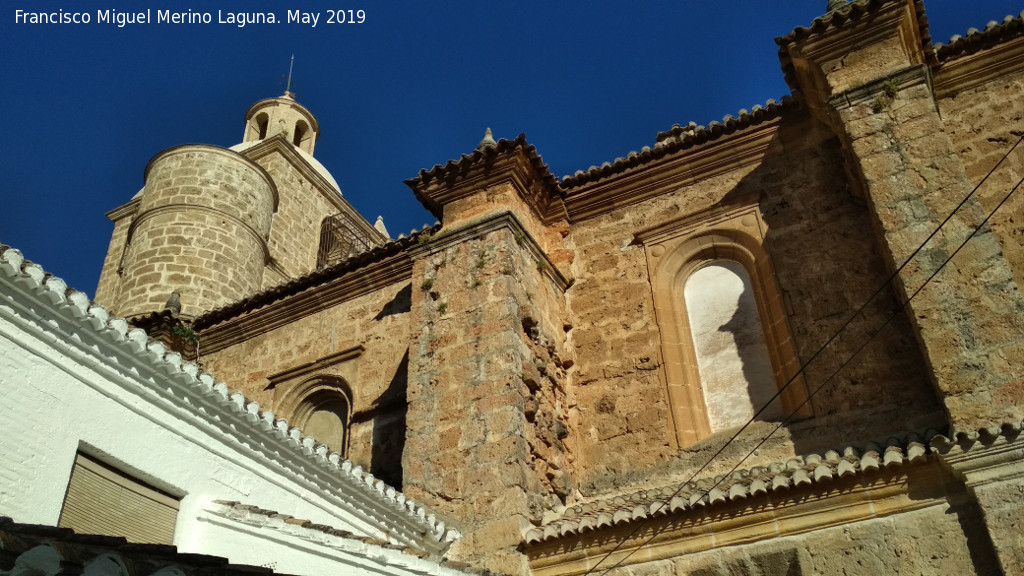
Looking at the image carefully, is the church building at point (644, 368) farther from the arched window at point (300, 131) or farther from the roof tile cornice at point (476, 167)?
the arched window at point (300, 131)

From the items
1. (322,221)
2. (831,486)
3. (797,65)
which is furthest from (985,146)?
(322,221)

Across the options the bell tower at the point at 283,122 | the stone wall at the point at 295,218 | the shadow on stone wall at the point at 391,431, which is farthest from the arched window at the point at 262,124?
the shadow on stone wall at the point at 391,431

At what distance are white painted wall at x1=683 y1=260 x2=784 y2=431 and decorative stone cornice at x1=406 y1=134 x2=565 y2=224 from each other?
2087mm

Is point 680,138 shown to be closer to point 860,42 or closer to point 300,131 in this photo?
point 860,42

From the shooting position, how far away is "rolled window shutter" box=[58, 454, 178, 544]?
5457 millimetres

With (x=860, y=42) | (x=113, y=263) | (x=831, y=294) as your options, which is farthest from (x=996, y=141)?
(x=113, y=263)

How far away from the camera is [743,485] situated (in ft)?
22.2

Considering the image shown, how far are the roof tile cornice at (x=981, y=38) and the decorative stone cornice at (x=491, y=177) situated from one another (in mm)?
4407

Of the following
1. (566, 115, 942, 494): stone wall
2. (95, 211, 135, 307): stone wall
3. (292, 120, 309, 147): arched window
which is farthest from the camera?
(292, 120, 309, 147): arched window

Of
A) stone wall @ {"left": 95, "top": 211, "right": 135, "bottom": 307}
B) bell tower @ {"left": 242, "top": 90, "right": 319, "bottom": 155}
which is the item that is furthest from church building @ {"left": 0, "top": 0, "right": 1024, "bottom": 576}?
bell tower @ {"left": 242, "top": 90, "right": 319, "bottom": 155}

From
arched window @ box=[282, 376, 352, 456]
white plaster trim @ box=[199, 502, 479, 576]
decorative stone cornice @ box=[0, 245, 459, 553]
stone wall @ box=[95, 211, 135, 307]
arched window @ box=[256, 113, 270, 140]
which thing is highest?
arched window @ box=[256, 113, 270, 140]

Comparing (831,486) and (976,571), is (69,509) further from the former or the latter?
(976,571)

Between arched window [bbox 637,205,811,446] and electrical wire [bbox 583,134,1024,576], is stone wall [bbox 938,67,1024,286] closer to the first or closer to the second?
electrical wire [bbox 583,134,1024,576]

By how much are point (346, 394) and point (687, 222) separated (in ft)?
15.6
